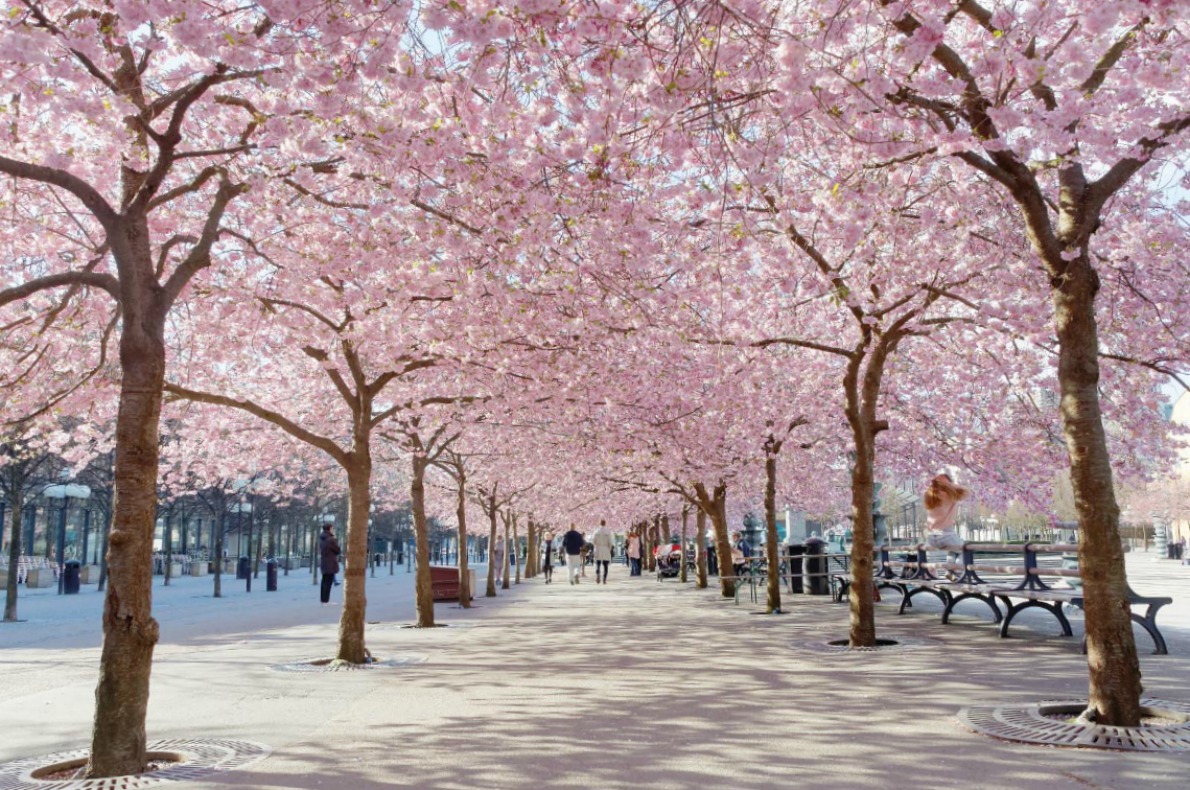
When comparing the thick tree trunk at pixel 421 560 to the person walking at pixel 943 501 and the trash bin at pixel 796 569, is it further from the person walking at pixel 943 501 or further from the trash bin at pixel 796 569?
the trash bin at pixel 796 569

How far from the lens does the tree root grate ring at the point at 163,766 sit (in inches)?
227

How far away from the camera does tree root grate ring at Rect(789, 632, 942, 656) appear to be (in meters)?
11.4

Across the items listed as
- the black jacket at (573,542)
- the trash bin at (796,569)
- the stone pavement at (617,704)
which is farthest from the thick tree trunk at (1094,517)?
the black jacket at (573,542)

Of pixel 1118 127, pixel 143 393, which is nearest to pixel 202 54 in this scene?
pixel 143 393

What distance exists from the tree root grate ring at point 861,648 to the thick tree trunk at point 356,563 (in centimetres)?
→ 532

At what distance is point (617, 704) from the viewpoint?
26.8 feet

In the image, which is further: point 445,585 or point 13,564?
point 445,585

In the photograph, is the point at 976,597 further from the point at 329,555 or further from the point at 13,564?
the point at 13,564

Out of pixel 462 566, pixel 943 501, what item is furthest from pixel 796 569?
pixel 462 566

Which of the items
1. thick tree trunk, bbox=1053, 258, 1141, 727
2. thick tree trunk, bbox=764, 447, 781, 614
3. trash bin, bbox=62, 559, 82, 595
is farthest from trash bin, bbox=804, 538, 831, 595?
trash bin, bbox=62, 559, 82, 595

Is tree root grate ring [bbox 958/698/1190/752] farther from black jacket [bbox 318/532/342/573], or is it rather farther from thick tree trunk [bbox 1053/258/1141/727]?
black jacket [bbox 318/532/342/573]

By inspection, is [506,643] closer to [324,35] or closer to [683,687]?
[683,687]

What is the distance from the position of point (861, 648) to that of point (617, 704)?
14.7ft

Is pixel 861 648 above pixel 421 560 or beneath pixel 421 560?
beneath
